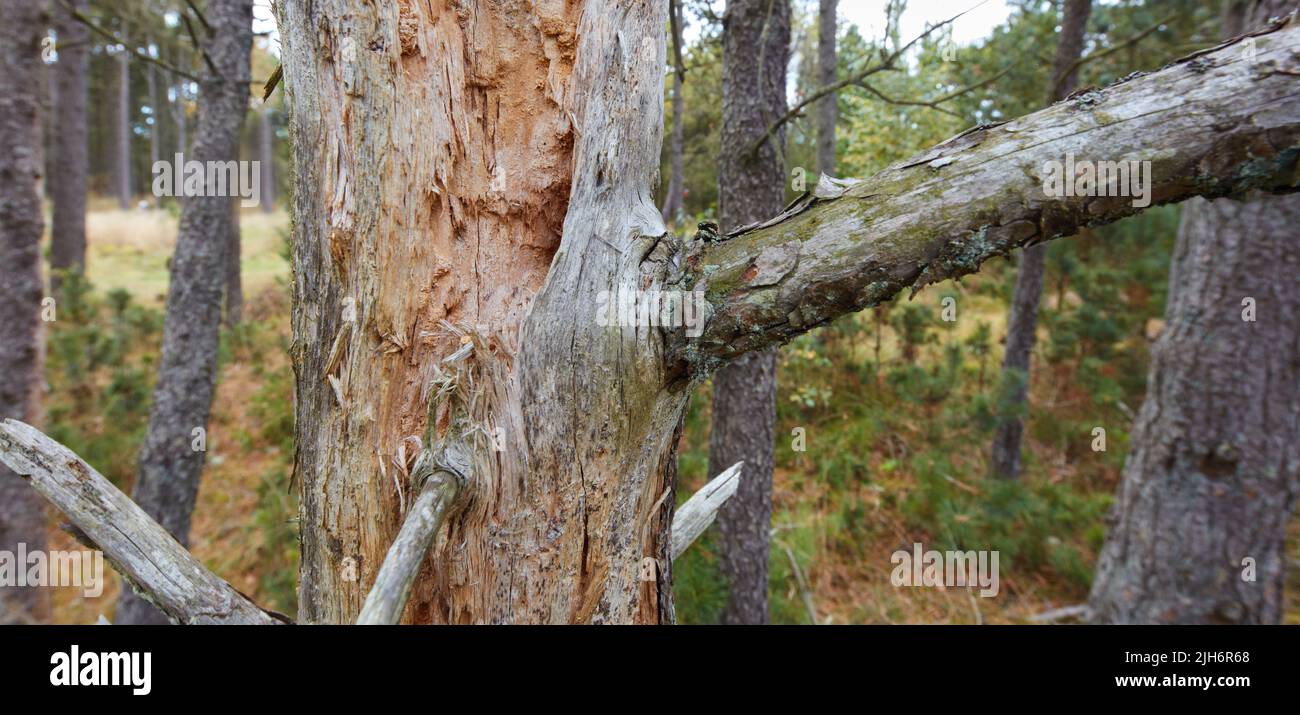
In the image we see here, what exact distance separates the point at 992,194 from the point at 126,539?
2.01m

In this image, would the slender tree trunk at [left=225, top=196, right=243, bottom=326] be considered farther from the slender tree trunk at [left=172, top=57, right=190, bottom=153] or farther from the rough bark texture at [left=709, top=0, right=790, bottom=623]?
the slender tree trunk at [left=172, top=57, right=190, bottom=153]

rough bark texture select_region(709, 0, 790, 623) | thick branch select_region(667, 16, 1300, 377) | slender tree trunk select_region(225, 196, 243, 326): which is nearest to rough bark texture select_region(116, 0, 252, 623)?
rough bark texture select_region(709, 0, 790, 623)

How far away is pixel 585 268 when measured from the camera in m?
1.52

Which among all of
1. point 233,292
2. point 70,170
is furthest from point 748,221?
point 70,170

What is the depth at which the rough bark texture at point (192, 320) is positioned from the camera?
4.59 meters

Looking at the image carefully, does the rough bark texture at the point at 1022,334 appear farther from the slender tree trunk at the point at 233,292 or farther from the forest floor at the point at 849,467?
the slender tree trunk at the point at 233,292

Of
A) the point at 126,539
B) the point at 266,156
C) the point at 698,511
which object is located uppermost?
the point at 266,156

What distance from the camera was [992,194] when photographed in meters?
1.31

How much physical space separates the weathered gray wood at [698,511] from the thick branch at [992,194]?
73cm

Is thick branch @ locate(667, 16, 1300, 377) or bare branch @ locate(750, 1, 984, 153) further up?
bare branch @ locate(750, 1, 984, 153)

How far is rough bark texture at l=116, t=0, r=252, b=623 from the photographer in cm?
459

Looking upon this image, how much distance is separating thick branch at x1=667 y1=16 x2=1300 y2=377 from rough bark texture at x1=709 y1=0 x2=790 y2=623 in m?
2.51

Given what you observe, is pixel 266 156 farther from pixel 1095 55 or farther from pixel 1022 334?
pixel 1095 55
